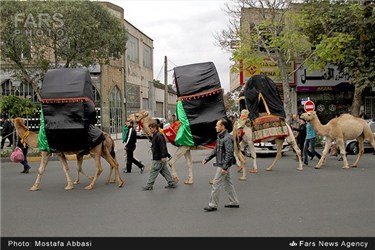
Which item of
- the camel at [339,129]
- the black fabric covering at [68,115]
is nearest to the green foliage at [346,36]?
the camel at [339,129]

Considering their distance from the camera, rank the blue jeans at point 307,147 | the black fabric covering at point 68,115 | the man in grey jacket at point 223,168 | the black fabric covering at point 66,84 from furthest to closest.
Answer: the blue jeans at point 307,147 < the black fabric covering at point 66,84 < the black fabric covering at point 68,115 < the man in grey jacket at point 223,168

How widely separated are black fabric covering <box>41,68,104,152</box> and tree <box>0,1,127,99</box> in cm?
1062

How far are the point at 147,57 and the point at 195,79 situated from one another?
36878 millimetres

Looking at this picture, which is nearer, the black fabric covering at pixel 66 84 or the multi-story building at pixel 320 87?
the black fabric covering at pixel 66 84

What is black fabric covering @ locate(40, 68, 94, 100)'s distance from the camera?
998 centimetres

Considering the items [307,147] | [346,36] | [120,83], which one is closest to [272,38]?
[346,36]

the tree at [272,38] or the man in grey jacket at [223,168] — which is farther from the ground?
the tree at [272,38]

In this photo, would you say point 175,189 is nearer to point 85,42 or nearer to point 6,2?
point 85,42

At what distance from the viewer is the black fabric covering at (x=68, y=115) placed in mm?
9812

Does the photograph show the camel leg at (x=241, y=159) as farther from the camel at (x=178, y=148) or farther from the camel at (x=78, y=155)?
the camel at (x=78, y=155)

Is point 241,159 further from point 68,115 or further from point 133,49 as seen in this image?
point 133,49

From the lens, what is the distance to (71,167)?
48.6 ft
